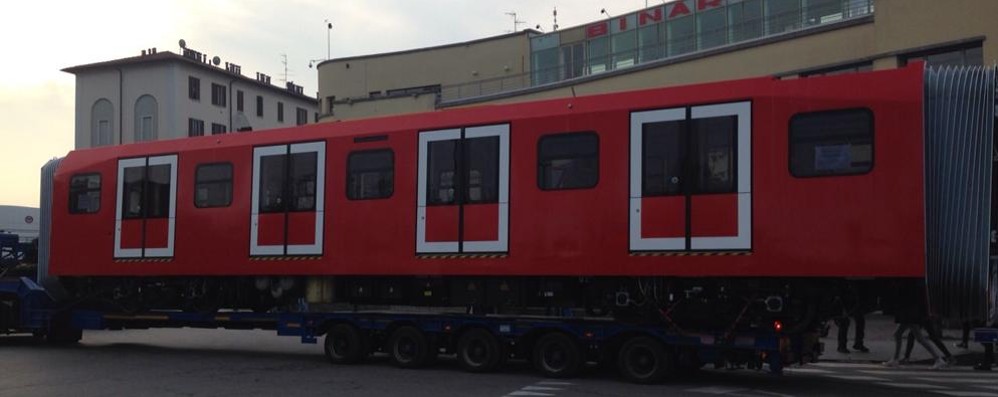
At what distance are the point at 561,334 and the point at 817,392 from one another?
3.27 meters

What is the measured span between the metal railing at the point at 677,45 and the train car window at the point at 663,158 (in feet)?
54.6

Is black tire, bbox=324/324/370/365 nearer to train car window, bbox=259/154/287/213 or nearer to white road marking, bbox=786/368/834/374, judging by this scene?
train car window, bbox=259/154/287/213

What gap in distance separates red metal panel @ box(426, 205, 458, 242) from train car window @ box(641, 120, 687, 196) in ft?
9.08

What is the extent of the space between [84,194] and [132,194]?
4.00 ft

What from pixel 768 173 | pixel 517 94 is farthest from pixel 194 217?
pixel 517 94

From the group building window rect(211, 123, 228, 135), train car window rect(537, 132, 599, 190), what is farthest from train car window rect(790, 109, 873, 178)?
building window rect(211, 123, 228, 135)

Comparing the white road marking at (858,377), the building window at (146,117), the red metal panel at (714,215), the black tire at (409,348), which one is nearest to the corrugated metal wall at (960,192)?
the red metal panel at (714,215)

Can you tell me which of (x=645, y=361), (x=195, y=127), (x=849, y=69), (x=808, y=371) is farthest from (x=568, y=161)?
(x=195, y=127)

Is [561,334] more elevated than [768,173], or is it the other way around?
[768,173]

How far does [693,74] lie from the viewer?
2998 cm

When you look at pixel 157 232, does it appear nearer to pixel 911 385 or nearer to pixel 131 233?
pixel 131 233

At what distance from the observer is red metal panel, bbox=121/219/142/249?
1506 cm

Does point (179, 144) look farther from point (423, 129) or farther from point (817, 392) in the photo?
point (817, 392)

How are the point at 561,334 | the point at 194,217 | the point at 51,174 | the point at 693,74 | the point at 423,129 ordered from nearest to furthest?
the point at 561,334, the point at 423,129, the point at 194,217, the point at 51,174, the point at 693,74
